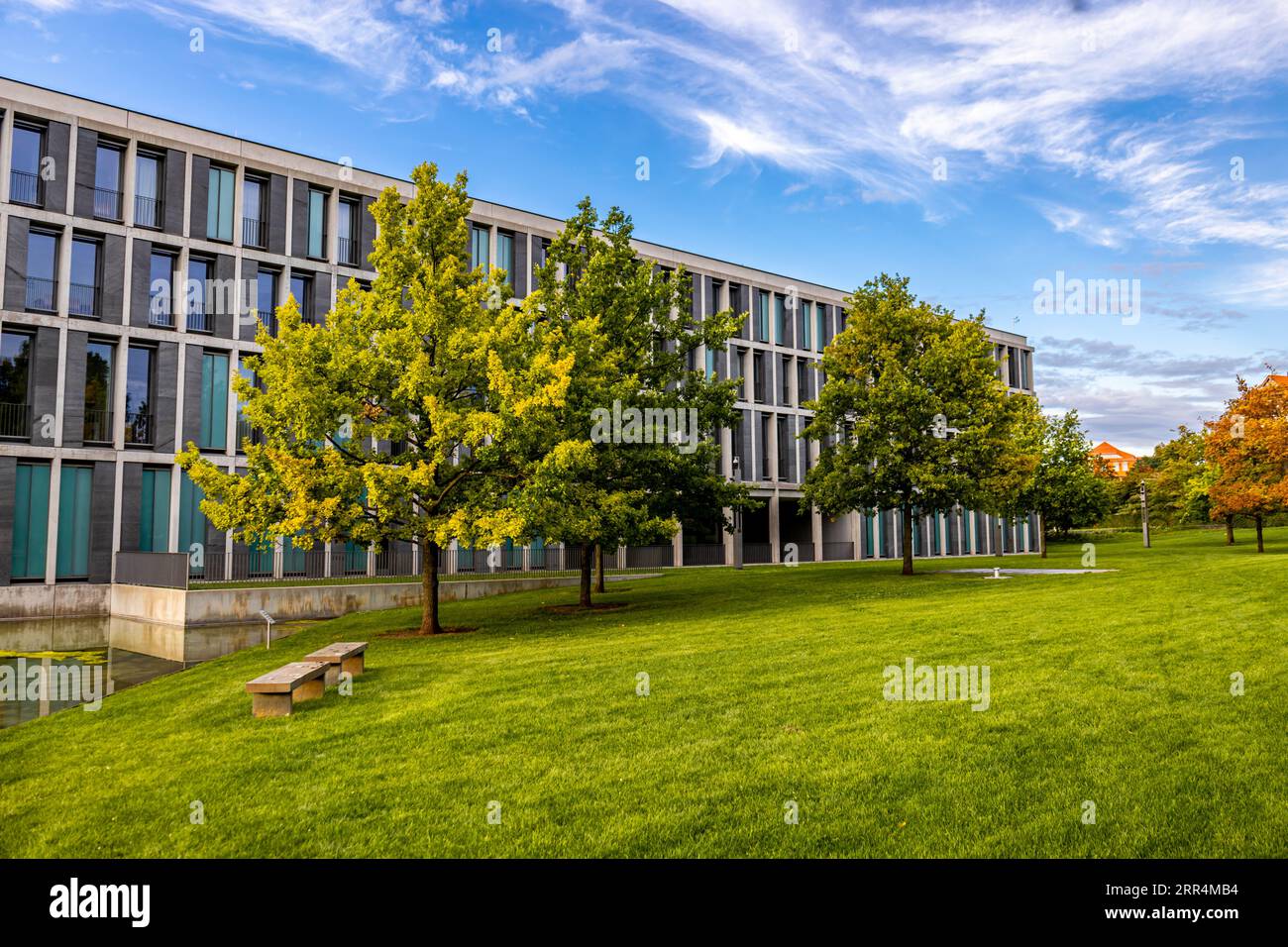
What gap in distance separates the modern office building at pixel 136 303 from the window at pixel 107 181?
0.05 m

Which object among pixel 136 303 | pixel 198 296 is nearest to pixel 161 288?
pixel 136 303

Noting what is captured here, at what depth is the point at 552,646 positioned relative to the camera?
14180mm

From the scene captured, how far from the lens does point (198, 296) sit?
3366cm

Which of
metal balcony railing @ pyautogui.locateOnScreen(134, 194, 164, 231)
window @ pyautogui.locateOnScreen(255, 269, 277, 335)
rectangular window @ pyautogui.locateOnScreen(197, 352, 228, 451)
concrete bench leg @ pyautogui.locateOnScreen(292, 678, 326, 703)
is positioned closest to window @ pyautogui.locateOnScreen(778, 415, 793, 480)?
window @ pyautogui.locateOnScreen(255, 269, 277, 335)

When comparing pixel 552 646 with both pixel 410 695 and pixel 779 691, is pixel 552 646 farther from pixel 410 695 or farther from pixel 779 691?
pixel 779 691

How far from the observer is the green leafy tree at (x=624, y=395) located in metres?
19.0

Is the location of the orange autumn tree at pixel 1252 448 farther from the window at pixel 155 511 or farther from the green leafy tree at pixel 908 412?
the window at pixel 155 511

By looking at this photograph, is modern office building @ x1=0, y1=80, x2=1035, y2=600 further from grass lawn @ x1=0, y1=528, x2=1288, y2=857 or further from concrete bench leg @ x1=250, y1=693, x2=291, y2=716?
concrete bench leg @ x1=250, y1=693, x2=291, y2=716

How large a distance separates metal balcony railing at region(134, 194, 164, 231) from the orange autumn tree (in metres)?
44.4

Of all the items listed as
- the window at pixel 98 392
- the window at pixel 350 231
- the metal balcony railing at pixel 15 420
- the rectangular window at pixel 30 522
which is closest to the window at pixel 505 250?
the window at pixel 350 231

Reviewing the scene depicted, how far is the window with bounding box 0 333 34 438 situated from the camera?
29.5 metres
